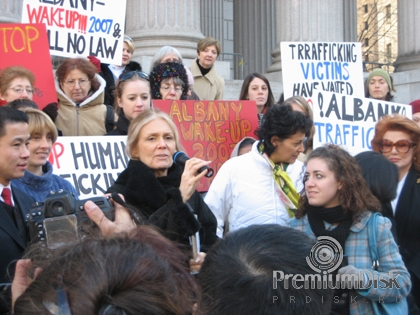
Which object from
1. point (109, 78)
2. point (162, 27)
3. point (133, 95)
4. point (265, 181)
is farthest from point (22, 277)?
point (162, 27)

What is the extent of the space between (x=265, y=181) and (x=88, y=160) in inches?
58.2

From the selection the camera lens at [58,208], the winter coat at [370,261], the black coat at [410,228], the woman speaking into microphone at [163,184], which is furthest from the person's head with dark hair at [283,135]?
the camera lens at [58,208]

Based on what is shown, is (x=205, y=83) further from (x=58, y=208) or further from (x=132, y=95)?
(x=58, y=208)

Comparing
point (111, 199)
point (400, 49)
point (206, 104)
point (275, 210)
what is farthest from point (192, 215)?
point (400, 49)

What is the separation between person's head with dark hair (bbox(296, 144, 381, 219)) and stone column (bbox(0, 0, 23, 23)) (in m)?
6.45

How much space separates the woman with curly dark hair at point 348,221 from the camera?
366cm

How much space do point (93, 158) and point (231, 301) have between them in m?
3.74

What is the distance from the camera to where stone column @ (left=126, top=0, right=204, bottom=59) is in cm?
1088

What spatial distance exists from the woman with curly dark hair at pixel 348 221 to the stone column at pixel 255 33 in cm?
1379

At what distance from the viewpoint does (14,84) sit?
18.4ft

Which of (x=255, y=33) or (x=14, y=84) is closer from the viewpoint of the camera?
(x=14, y=84)

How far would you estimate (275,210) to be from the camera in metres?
4.68

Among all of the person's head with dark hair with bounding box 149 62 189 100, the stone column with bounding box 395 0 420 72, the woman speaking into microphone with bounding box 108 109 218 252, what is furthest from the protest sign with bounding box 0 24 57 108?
the stone column with bounding box 395 0 420 72

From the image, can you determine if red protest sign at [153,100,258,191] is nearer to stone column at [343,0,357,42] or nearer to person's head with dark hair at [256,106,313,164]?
person's head with dark hair at [256,106,313,164]
